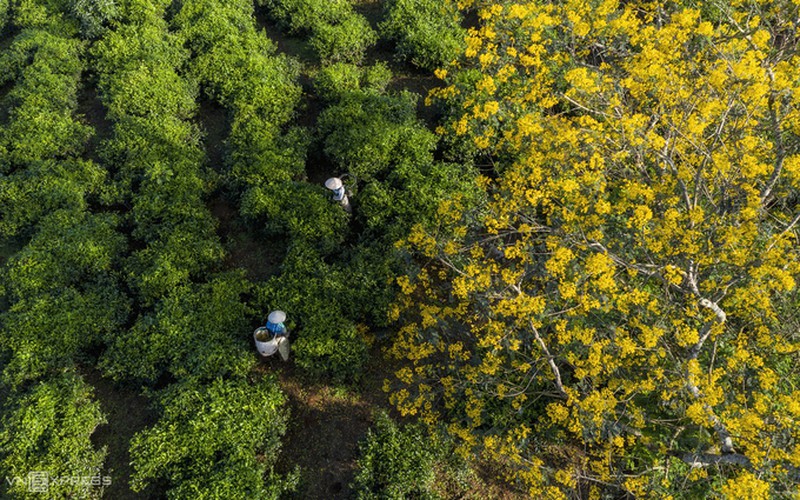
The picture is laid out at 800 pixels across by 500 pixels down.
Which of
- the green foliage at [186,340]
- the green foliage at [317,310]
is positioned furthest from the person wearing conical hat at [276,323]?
the green foliage at [186,340]

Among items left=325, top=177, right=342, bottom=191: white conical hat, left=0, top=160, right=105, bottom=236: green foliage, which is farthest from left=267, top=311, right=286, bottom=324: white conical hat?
left=0, top=160, right=105, bottom=236: green foliage

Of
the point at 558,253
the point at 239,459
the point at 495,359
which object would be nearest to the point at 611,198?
the point at 558,253

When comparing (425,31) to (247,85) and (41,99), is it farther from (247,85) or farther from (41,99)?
(41,99)

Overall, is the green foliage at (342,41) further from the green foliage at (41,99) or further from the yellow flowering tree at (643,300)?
the green foliage at (41,99)

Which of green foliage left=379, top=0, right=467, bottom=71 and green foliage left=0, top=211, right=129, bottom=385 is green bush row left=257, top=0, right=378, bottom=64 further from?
green foliage left=0, top=211, right=129, bottom=385

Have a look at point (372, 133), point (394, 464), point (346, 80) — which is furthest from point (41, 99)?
point (394, 464)

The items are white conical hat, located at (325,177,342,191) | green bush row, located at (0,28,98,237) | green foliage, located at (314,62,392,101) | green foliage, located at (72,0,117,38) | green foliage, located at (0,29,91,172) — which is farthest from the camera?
green foliage, located at (72,0,117,38)

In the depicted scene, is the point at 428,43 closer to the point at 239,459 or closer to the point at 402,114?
the point at 402,114

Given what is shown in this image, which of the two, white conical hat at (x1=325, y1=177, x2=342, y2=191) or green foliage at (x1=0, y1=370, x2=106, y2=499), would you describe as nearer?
green foliage at (x1=0, y1=370, x2=106, y2=499)
